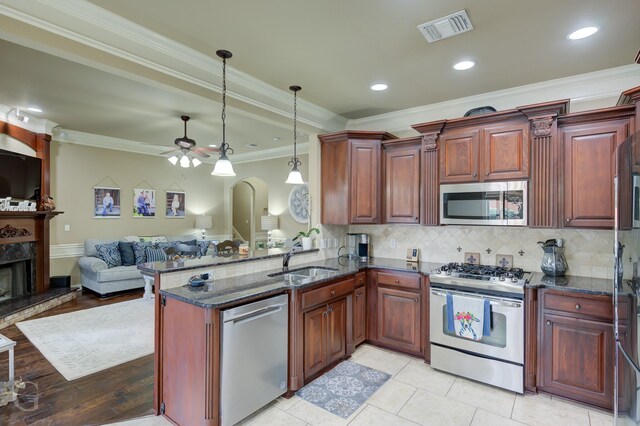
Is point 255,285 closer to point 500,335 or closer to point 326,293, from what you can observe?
point 326,293

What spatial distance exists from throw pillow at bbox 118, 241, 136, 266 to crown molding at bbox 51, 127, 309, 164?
1963 mm

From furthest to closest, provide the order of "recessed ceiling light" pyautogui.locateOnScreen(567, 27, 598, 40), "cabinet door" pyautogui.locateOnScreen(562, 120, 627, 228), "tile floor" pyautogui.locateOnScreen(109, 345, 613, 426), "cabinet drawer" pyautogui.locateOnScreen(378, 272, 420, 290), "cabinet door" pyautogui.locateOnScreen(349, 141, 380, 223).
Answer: "cabinet door" pyautogui.locateOnScreen(349, 141, 380, 223) → "cabinet drawer" pyautogui.locateOnScreen(378, 272, 420, 290) → "cabinet door" pyautogui.locateOnScreen(562, 120, 627, 228) → "tile floor" pyautogui.locateOnScreen(109, 345, 613, 426) → "recessed ceiling light" pyautogui.locateOnScreen(567, 27, 598, 40)

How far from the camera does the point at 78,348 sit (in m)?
3.61

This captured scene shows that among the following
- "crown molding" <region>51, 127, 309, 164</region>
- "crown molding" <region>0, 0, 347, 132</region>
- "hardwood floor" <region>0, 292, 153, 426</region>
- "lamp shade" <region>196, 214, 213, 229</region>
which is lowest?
"hardwood floor" <region>0, 292, 153, 426</region>

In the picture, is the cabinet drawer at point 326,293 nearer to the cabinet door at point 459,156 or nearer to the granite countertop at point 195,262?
the granite countertop at point 195,262

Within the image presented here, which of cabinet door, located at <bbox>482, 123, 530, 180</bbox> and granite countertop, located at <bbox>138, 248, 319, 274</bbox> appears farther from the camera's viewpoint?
cabinet door, located at <bbox>482, 123, 530, 180</bbox>

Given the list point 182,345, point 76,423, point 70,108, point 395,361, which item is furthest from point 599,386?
point 70,108

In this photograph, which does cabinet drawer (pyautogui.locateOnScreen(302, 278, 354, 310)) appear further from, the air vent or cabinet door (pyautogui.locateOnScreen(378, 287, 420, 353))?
the air vent

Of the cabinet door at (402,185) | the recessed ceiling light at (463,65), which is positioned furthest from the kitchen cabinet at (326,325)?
the recessed ceiling light at (463,65)

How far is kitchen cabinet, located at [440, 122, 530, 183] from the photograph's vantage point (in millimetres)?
3045

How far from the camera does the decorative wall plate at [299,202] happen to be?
7.14m

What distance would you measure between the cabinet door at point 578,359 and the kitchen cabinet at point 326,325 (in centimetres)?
172

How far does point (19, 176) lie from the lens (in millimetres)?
4969

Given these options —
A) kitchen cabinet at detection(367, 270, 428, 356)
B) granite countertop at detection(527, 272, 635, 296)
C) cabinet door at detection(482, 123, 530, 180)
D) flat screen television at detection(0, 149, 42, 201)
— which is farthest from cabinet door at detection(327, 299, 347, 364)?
flat screen television at detection(0, 149, 42, 201)
